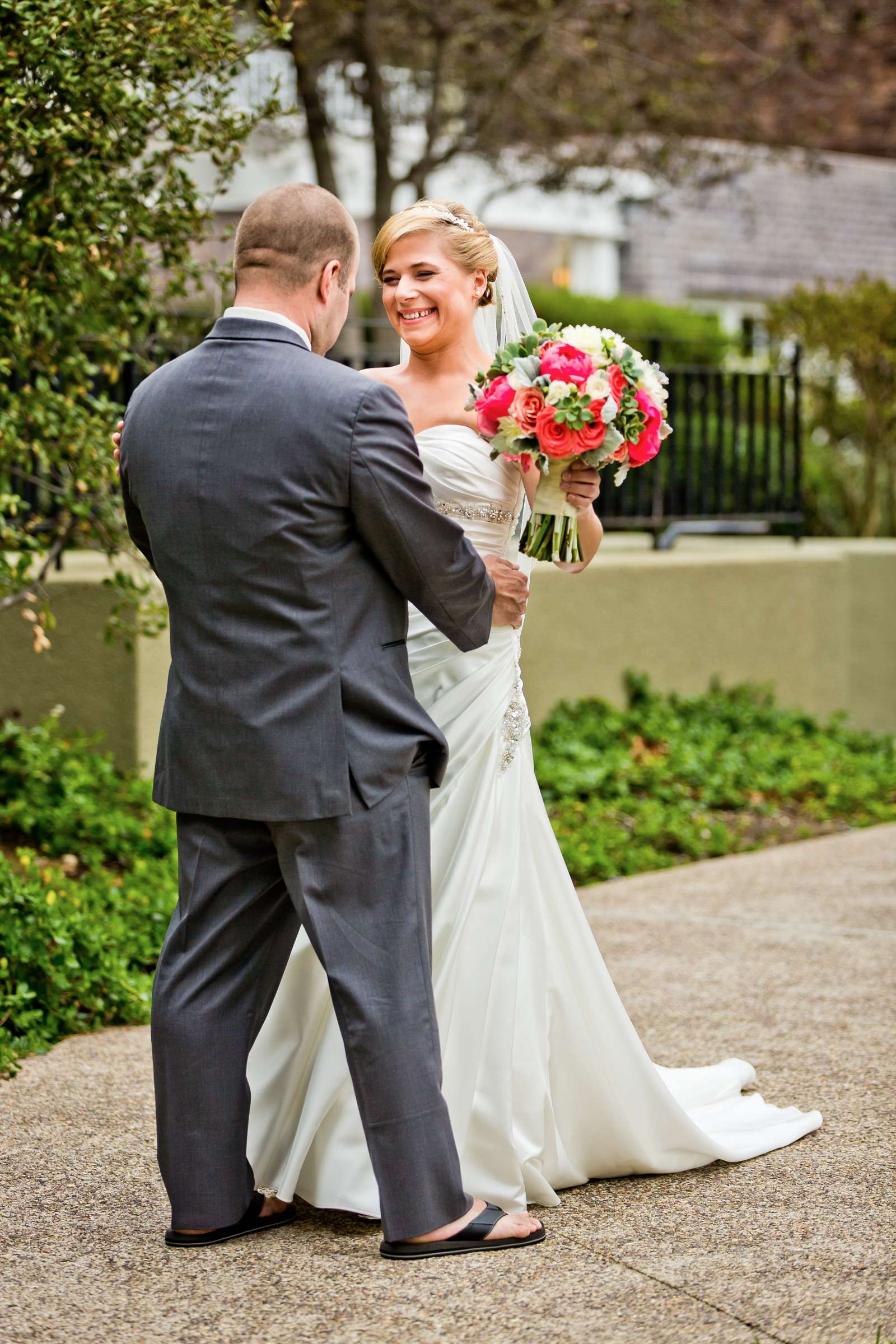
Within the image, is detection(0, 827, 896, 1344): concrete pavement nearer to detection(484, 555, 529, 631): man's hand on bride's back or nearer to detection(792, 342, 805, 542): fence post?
detection(484, 555, 529, 631): man's hand on bride's back

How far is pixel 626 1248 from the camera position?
10.3 feet

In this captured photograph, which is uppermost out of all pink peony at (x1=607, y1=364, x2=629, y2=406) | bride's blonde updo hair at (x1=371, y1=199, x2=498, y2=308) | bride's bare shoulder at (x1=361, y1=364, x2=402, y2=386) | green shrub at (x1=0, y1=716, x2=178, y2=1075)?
bride's blonde updo hair at (x1=371, y1=199, x2=498, y2=308)

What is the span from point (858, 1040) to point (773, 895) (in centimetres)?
179

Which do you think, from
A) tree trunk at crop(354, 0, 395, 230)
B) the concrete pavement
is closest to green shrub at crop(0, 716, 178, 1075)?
the concrete pavement

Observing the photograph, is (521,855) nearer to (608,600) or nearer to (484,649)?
(484,649)

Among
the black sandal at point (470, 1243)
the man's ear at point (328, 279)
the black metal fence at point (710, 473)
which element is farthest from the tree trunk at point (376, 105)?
the black sandal at point (470, 1243)

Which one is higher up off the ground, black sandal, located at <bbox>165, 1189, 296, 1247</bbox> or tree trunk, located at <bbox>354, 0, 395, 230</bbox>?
tree trunk, located at <bbox>354, 0, 395, 230</bbox>

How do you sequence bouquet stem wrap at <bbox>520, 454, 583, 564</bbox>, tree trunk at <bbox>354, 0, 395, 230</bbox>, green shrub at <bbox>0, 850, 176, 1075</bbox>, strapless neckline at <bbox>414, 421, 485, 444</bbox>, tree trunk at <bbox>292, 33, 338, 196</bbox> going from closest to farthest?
bouquet stem wrap at <bbox>520, 454, 583, 564</bbox> → strapless neckline at <bbox>414, 421, 485, 444</bbox> → green shrub at <bbox>0, 850, 176, 1075</bbox> → tree trunk at <bbox>354, 0, 395, 230</bbox> → tree trunk at <bbox>292, 33, 338, 196</bbox>

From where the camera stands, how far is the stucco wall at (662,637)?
698cm

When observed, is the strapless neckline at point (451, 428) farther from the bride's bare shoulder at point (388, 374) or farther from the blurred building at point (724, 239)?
the blurred building at point (724, 239)

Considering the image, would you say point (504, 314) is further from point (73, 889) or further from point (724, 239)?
point (724, 239)

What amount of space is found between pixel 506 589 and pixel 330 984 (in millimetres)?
949

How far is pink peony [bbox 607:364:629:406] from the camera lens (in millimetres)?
3311

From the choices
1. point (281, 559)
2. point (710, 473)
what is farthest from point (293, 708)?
point (710, 473)
